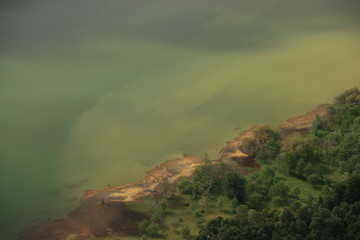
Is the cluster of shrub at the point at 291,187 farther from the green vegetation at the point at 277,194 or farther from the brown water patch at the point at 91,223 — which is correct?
the brown water patch at the point at 91,223

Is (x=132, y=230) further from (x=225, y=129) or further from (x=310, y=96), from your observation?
(x=310, y=96)

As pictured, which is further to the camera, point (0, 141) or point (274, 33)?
point (274, 33)

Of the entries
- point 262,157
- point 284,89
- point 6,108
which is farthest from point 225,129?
point 6,108

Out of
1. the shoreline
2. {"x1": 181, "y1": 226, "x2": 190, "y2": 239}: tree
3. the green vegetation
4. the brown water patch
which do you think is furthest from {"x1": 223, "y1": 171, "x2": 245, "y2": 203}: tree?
the brown water patch

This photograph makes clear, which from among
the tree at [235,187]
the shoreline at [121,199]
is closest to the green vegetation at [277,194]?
the tree at [235,187]

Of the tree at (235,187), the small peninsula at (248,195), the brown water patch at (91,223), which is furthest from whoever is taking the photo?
the tree at (235,187)

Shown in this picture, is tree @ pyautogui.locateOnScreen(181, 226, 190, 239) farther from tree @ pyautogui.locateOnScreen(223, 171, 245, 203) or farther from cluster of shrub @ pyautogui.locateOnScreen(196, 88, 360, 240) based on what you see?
tree @ pyautogui.locateOnScreen(223, 171, 245, 203)
